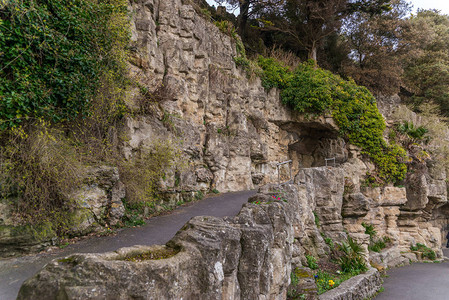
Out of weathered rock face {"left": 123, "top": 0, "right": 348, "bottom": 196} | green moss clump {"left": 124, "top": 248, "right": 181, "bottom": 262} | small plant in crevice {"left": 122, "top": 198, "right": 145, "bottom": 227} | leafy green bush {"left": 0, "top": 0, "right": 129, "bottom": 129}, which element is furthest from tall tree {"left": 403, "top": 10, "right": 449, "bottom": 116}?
green moss clump {"left": 124, "top": 248, "right": 181, "bottom": 262}

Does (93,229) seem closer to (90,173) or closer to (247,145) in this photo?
(90,173)

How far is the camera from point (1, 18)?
4.86 m

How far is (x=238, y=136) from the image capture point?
12672 millimetres

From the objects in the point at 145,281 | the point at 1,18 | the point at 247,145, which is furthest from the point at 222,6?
the point at 145,281

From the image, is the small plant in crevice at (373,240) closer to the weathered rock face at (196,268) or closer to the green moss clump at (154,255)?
the weathered rock face at (196,268)

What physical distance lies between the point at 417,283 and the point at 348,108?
29.8ft

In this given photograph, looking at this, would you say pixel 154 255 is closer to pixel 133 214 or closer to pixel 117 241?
pixel 117 241

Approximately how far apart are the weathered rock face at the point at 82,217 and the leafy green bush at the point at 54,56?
158 cm

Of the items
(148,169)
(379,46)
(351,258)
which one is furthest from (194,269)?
(379,46)

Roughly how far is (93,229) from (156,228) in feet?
4.41

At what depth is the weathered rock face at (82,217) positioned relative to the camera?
4742 millimetres

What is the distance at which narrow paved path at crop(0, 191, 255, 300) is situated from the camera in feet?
12.7

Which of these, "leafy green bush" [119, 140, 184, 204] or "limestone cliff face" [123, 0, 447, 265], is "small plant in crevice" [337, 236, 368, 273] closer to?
"limestone cliff face" [123, 0, 447, 265]

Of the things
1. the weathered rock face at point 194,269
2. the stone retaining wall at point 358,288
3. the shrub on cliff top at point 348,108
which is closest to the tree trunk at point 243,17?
the shrub on cliff top at point 348,108
